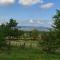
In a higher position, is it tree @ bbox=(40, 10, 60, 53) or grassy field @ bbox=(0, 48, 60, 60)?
tree @ bbox=(40, 10, 60, 53)

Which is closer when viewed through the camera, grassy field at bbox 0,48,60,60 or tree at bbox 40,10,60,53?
grassy field at bbox 0,48,60,60

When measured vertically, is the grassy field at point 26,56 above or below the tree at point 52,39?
below

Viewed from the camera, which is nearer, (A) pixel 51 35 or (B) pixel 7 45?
(A) pixel 51 35

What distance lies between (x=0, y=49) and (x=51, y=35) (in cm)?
614

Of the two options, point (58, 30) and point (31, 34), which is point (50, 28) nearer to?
point (58, 30)

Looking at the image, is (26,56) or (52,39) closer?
(26,56)

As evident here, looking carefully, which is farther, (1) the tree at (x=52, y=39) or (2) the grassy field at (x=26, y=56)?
(1) the tree at (x=52, y=39)

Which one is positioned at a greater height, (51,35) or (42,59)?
(51,35)

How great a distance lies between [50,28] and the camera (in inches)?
1160

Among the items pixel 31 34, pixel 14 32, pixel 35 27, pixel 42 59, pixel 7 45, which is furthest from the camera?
pixel 14 32

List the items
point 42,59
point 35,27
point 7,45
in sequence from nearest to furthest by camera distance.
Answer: point 42,59 → point 7,45 → point 35,27

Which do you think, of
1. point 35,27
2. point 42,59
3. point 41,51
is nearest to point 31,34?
point 35,27

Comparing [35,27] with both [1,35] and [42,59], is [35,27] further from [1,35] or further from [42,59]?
[42,59]

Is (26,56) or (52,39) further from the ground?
(52,39)
